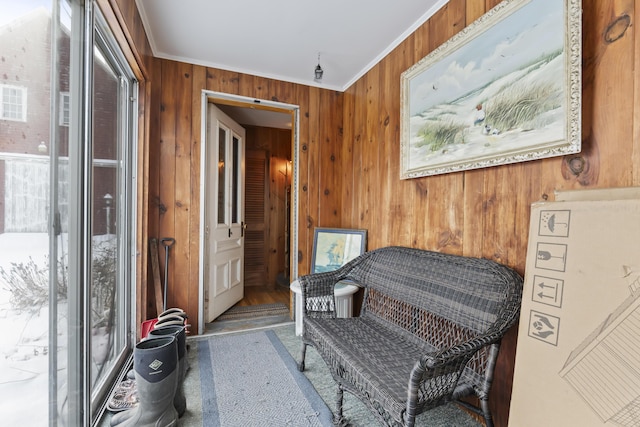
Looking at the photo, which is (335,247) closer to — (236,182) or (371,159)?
(371,159)

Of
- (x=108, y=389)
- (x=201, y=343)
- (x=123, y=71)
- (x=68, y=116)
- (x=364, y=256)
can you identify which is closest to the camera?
(x=68, y=116)

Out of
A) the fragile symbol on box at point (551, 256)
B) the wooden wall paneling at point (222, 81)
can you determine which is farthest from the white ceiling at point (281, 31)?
the fragile symbol on box at point (551, 256)

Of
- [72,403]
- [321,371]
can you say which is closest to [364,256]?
[321,371]

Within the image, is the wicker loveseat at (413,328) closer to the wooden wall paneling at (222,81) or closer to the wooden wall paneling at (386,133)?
the wooden wall paneling at (386,133)

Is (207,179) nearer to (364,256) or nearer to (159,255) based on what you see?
(159,255)

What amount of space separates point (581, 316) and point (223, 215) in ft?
9.98

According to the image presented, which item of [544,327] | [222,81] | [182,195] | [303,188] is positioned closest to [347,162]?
[303,188]

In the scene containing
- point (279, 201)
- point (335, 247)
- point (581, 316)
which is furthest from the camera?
point (279, 201)

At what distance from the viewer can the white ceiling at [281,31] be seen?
1.93 m

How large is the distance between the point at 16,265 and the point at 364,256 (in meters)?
1.87

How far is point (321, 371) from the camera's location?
205 centimetres

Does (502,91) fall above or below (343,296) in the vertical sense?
above

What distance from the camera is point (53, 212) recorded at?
44.8 inches

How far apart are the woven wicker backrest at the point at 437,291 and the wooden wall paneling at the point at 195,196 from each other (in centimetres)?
151
